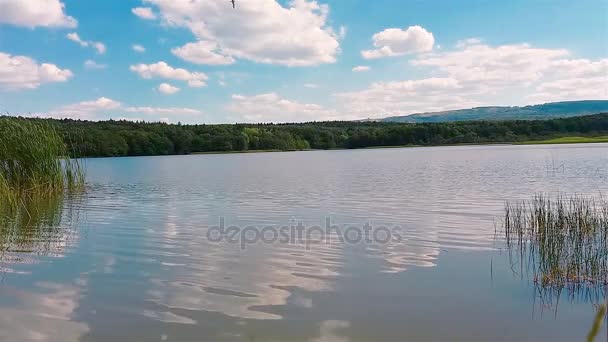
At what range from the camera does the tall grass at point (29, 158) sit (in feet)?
51.4

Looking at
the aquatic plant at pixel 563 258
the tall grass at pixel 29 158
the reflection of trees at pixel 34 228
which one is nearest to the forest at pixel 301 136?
the tall grass at pixel 29 158

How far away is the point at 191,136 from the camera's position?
9256cm

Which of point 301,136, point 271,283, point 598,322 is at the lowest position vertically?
point 271,283

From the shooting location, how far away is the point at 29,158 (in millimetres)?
16562

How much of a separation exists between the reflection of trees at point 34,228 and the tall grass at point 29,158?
47cm

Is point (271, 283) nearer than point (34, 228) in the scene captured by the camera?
Yes

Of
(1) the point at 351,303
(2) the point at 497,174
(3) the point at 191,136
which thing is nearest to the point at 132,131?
(3) the point at 191,136

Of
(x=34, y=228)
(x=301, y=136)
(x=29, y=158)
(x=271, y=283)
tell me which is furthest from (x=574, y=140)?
(x=271, y=283)

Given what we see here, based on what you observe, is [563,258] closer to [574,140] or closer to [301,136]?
[574,140]

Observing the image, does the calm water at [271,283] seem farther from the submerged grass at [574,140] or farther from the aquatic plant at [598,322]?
the submerged grass at [574,140]

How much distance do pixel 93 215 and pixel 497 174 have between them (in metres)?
18.1

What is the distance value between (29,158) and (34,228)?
6.04 metres

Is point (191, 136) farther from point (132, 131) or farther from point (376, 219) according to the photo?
point (376, 219)

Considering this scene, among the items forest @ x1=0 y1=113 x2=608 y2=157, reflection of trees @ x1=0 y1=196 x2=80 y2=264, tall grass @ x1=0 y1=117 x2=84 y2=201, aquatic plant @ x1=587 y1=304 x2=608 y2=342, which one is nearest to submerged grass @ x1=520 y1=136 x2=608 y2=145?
forest @ x1=0 y1=113 x2=608 y2=157
